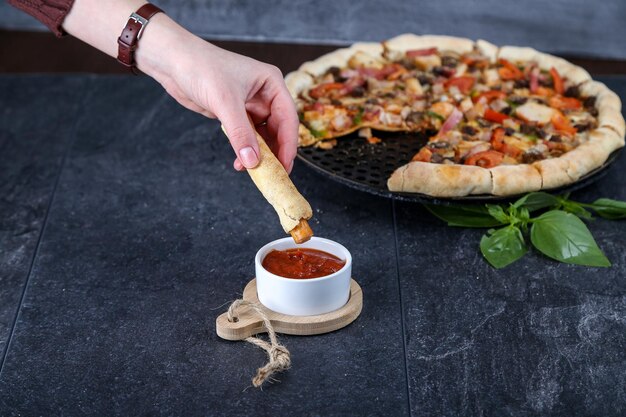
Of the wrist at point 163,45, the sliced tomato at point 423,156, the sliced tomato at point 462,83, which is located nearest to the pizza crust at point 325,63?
the sliced tomato at point 462,83

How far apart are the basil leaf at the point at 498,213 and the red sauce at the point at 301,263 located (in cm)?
60

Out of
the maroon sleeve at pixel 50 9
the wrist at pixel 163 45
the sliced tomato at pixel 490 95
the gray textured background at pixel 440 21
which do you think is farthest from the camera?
the gray textured background at pixel 440 21

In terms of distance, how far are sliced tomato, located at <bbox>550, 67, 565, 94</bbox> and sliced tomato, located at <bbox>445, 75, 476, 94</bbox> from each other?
0.30 metres

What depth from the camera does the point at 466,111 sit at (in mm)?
3195

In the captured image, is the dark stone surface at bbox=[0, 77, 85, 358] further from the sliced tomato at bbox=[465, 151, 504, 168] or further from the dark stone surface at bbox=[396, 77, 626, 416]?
the sliced tomato at bbox=[465, 151, 504, 168]

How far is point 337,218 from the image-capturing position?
9.39 feet

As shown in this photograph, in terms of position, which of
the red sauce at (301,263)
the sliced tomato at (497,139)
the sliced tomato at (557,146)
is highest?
the red sauce at (301,263)

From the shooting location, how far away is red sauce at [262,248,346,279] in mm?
2283

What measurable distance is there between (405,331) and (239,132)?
0.66m

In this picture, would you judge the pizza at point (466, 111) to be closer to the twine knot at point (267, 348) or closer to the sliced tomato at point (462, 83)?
the sliced tomato at point (462, 83)

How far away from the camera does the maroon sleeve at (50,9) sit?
2553mm

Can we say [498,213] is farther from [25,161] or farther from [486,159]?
[25,161]

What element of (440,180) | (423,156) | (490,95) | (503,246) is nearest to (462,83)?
(490,95)

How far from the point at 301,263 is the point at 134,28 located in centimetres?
78
